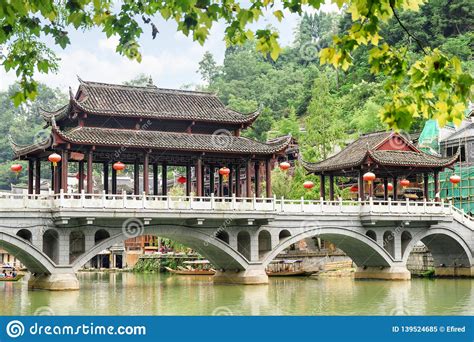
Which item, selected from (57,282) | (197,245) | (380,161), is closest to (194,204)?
(197,245)

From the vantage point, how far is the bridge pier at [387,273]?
3548cm

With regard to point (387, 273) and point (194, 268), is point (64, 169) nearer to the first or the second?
point (387, 273)

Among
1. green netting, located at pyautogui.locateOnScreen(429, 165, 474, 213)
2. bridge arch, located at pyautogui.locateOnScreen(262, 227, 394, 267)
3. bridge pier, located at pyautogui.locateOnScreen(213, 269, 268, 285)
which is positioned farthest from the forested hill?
bridge pier, located at pyautogui.locateOnScreen(213, 269, 268, 285)

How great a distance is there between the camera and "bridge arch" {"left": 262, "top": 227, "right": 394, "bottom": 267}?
3352 cm

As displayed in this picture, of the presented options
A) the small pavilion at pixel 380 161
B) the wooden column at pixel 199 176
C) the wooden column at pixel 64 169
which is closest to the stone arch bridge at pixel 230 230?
the wooden column at pixel 64 169

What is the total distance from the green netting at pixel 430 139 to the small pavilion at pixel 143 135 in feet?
53.9

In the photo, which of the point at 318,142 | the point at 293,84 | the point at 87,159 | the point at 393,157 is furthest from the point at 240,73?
the point at 87,159

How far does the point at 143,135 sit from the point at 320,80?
1617 cm

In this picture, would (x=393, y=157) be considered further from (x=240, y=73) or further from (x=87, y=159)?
(x=240, y=73)

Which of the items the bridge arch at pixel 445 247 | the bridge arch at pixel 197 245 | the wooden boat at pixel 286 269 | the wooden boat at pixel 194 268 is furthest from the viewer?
the wooden boat at pixel 194 268

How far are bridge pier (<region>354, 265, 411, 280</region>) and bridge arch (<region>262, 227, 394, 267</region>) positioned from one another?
240 mm

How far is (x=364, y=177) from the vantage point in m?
34.2

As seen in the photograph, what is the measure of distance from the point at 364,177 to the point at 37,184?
14567 mm

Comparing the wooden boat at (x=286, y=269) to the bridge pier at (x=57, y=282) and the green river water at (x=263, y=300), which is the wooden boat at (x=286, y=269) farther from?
the bridge pier at (x=57, y=282)
